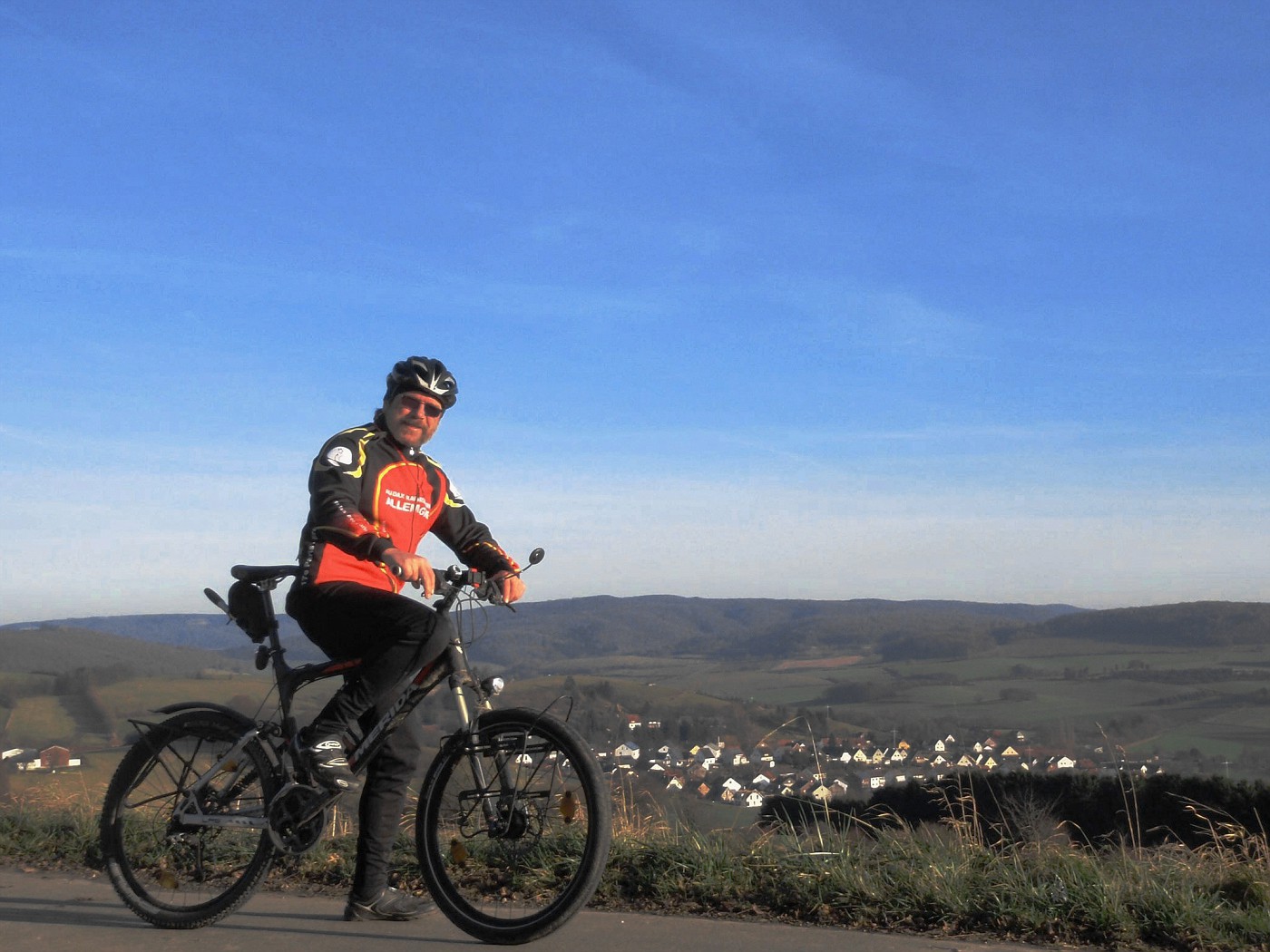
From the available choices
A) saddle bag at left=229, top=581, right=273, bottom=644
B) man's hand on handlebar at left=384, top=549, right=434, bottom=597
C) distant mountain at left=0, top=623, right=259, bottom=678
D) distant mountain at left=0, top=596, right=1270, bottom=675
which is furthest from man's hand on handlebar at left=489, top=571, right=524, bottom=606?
distant mountain at left=0, top=596, right=1270, bottom=675

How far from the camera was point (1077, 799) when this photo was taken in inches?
487

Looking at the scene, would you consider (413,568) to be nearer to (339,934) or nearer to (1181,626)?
(339,934)

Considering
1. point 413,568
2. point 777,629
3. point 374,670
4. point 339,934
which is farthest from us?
point 777,629

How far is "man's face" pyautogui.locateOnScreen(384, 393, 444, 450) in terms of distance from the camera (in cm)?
450

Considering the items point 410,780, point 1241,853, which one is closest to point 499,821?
point 410,780

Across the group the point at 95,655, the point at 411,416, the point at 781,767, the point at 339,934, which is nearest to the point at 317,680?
the point at 339,934

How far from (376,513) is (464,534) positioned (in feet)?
1.52

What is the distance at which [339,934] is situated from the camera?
395cm

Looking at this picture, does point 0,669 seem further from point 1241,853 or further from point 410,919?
point 1241,853

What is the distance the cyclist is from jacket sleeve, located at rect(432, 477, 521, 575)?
0.13 metres

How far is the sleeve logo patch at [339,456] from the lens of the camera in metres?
4.24

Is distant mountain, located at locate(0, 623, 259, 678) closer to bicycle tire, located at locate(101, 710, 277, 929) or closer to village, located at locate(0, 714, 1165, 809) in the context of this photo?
village, located at locate(0, 714, 1165, 809)

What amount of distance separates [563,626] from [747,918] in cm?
3660

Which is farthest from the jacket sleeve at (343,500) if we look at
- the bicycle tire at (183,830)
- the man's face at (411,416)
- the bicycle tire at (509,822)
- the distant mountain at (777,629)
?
the distant mountain at (777,629)
